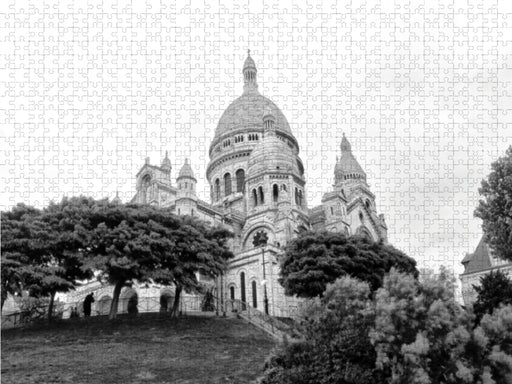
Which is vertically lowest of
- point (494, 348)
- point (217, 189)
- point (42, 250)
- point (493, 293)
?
point (494, 348)

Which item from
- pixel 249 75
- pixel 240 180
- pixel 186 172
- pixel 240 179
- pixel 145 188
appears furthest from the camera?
pixel 249 75

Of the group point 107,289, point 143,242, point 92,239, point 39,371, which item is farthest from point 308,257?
point 107,289

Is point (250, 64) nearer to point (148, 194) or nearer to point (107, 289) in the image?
point (148, 194)

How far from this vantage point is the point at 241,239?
198 ft

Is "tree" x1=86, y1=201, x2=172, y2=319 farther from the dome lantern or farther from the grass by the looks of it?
the dome lantern

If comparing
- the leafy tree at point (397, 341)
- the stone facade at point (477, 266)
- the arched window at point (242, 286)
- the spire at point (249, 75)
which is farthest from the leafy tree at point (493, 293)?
the spire at point (249, 75)

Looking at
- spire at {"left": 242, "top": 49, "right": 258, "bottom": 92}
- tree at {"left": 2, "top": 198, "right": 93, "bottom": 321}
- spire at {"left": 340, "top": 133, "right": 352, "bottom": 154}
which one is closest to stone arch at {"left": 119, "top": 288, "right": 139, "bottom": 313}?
tree at {"left": 2, "top": 198, "right": 93, "bottom": 321}

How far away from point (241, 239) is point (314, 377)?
41687 millimetres

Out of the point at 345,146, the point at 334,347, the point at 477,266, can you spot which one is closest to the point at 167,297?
the point at 477,266

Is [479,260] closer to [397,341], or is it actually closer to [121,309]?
[121,309]

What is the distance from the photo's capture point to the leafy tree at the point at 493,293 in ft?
81.8

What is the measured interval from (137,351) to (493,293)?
16.4 metres

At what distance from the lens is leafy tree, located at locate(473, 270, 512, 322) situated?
24920 millimetres

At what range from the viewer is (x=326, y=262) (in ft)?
127
